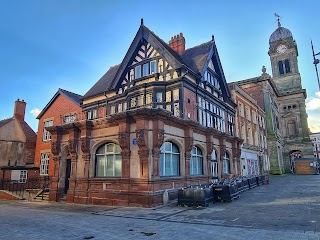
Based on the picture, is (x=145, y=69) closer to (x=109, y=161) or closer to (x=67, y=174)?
(x=109, y=161)

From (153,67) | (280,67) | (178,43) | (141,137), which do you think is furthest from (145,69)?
(280,67)

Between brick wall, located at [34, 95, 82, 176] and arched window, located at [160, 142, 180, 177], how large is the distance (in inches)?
532

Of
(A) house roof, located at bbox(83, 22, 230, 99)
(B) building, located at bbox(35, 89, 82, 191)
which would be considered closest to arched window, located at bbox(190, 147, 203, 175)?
(A) house roof, located at bbox(83, 22, 230, 99)

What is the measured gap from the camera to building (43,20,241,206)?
12.9 meters

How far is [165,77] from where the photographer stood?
18.7 m

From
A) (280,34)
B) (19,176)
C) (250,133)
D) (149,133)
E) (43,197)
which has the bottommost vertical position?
(43,197)

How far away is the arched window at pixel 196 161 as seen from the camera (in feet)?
54.7

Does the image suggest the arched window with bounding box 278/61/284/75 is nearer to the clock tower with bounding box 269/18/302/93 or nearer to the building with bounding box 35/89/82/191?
the clock tower with bounding box 269/18/302/93

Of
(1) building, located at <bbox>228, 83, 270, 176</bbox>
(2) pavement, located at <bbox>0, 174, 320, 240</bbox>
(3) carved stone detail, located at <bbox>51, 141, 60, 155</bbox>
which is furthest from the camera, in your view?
(1) building, located at <bbox>228, 83, 270, 176</bbox>

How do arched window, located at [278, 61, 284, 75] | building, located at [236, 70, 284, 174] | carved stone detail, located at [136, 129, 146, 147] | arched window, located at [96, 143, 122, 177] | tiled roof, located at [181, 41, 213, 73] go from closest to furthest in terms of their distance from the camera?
carved stone detail, located at [136, 129, 146, 147] → arched window, located at [96, 143, 122, 177] → tiled roof, located at [181, 41, 213, 73] → building, located at [236, 70, 284, 174] → arched window, located at [278, 61, 284, 75]

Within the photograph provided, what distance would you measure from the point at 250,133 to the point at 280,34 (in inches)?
1397

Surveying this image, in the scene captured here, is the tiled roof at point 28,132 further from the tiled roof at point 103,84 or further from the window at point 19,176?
the tiled roof at point 103,84

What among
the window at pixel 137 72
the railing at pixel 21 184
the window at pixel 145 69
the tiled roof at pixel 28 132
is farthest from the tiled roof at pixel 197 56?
the tiled roof at pixel 28 132

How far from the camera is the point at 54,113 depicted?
2719 cm
